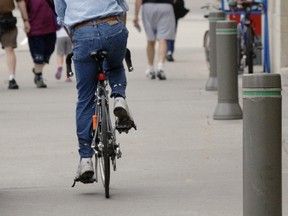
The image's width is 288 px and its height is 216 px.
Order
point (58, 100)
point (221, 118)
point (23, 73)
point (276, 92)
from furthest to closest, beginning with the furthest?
point (23, 73) < point (58, 100) < point (221, 118) < point (276, 92)

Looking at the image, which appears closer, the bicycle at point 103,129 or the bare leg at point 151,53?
the bicycle at point 103,129

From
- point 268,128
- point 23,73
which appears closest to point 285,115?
point 268,128

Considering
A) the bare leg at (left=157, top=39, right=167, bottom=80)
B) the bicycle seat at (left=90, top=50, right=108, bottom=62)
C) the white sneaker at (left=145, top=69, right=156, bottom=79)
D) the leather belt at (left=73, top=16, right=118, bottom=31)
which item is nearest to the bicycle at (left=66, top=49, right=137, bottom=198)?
the bicycle seat at (left=90, top=50, right=108, bottom=62)

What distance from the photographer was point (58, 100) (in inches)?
578

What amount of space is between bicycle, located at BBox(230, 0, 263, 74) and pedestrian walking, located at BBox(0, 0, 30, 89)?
3.25 meters

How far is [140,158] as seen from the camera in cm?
972

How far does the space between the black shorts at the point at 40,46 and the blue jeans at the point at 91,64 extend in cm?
853

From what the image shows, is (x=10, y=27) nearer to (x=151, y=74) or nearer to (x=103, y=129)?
(x=151, y=74)

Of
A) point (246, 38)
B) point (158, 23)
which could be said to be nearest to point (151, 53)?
point (158, 23)

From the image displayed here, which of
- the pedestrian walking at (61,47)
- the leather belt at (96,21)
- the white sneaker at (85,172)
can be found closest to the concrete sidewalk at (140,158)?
the white sneaker at (85,172)

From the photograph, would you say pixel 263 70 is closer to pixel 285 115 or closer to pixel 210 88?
pixel 210 88

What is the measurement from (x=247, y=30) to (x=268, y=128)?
36.6 feet

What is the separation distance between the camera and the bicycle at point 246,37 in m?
16.7

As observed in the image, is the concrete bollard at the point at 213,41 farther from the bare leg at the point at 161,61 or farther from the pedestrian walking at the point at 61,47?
the pedestrian walking at the point at 61,47
